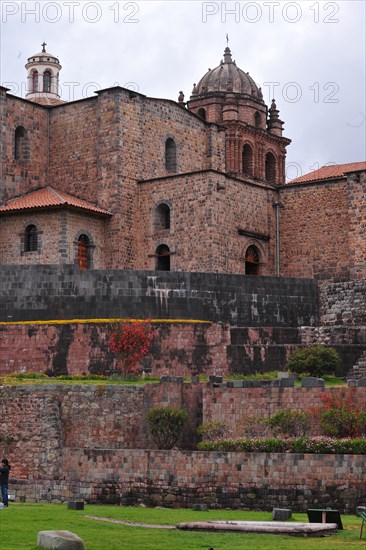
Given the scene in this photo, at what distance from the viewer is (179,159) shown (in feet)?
160

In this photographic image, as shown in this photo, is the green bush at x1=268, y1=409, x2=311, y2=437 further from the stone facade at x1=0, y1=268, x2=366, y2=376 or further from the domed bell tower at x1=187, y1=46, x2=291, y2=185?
the domed bell tower at x1=187, y1=46, x2=291, y2=185

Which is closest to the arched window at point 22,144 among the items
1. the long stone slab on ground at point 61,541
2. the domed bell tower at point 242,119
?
the domed bell tower at point 242,119

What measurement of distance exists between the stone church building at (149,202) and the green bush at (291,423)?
16.2 metres

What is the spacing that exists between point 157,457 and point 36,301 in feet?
35.8

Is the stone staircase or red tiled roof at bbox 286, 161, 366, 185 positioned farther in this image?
red tiled roof at bbox 286, 161, 366, 185

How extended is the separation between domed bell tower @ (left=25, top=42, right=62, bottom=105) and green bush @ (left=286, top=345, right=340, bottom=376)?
27.8 m

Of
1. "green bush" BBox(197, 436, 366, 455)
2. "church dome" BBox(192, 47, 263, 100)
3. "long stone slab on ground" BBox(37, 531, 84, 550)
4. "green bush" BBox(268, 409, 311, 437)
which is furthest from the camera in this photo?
"church dome" BBox(192, 47, 263, 100)

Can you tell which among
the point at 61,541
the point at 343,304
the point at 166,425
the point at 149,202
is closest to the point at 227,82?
the point at 149,202

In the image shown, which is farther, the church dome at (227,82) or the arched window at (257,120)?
the arched window at (257,120)

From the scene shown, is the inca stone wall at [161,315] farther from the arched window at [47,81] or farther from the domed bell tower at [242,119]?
the arched window at [47,81]

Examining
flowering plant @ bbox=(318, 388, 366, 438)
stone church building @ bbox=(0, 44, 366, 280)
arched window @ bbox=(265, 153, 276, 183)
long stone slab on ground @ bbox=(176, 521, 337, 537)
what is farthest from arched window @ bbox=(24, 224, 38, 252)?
long stone slab on ground @ bbox=(176, 521, 337, 537)

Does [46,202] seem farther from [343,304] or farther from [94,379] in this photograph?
[94,379]

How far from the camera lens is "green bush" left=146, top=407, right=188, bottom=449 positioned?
94.7 ft

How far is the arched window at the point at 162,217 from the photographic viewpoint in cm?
4575
